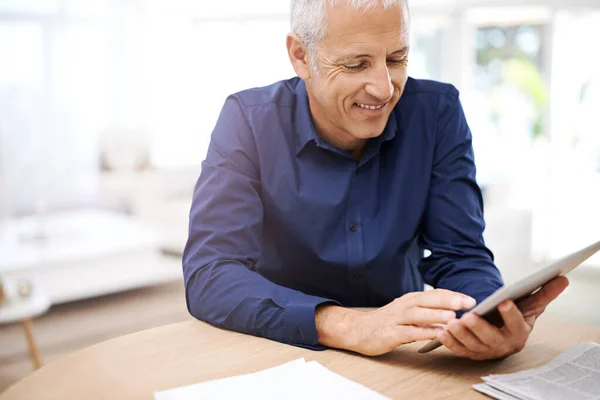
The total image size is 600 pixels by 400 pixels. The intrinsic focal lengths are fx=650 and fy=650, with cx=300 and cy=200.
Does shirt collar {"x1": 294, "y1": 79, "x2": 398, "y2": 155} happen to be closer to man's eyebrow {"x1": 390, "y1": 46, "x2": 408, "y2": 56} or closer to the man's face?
the man's face

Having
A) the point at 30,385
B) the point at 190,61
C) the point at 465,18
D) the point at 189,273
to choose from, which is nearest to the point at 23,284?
the point at 189,273

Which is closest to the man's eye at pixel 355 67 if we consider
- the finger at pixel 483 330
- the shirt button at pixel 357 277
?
the shirt button at pixel 357 277

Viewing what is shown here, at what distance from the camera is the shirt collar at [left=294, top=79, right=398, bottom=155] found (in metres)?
1.40

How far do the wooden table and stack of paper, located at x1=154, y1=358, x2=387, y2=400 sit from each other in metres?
0.03

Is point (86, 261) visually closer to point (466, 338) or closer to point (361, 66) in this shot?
point (361, 66)

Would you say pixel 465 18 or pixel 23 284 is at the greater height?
pixel 465 18

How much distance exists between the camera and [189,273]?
1274 mm

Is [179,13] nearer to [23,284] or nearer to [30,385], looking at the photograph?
[23,284]

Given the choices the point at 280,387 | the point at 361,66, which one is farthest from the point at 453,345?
the point at 361,66

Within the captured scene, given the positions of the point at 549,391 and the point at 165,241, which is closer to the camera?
the point at 549,391

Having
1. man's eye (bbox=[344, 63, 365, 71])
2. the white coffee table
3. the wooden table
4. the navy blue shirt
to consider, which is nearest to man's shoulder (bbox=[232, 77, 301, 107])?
the navy blue shirt

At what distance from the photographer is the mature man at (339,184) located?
4.01 feet

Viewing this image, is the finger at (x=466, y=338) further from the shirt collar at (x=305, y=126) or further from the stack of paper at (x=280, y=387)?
the shirt collar at (x=305, y=126)

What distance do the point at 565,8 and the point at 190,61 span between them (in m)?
3.26
